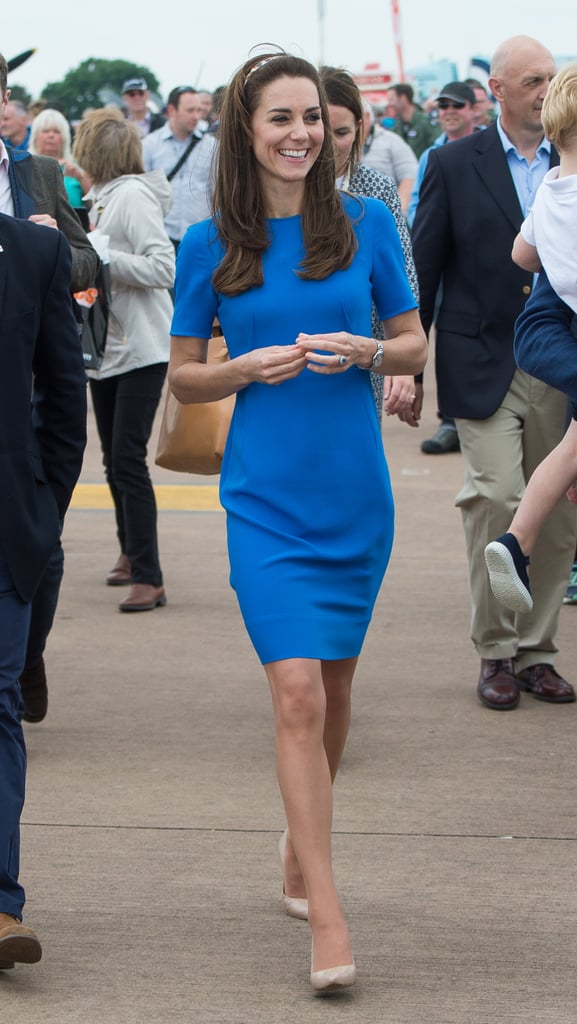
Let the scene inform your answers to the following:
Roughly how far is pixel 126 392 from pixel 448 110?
5683 mm

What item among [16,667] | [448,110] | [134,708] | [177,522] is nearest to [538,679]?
[134,708]

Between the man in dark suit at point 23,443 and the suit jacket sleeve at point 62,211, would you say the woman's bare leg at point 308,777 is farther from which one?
the suit jacket sleeve at point 62,211

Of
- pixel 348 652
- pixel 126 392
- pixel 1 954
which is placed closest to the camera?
pixel 1 954

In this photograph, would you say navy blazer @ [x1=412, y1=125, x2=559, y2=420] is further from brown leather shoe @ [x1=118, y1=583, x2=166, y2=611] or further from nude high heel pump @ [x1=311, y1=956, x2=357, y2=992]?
nude high heel pump @ [x1=311, y1=956, x2=357, y2=992]

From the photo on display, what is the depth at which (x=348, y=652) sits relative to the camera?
386 centimetres

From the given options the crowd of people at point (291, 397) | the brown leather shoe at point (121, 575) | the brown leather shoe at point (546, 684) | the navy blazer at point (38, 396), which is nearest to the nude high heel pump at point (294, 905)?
the crowd of people at point (291, 397)

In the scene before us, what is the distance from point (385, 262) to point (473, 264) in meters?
2.18

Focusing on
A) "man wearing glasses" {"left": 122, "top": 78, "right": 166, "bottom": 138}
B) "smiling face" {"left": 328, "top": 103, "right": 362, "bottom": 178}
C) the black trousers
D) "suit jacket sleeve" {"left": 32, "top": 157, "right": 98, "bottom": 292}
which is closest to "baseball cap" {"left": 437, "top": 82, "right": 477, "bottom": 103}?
"man wearing glasses" {"left": 122, "top": 78, "right": 166, "bottom": 138}

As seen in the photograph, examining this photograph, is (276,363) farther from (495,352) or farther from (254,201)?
(495,352)

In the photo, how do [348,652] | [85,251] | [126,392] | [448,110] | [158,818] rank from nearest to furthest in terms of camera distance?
1. [348,652]
2. [158,818]
3. [85,251]
4. [126,392]
5. [448,110]

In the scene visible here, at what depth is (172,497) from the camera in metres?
10.6

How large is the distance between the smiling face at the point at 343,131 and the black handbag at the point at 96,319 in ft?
5.29

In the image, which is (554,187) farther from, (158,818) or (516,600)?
(158,818)

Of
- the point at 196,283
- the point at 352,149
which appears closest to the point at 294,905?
the point at 196,283
